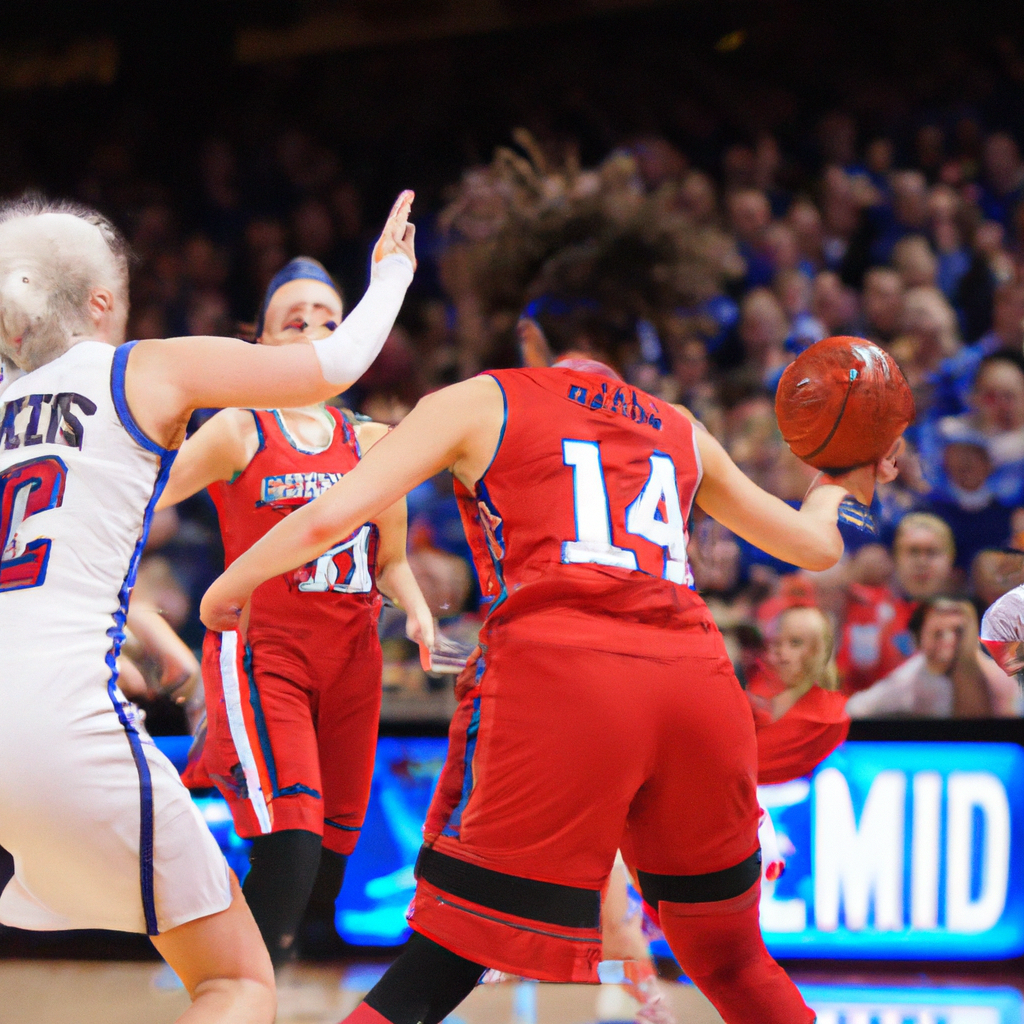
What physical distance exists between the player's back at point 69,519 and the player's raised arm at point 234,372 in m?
0.03

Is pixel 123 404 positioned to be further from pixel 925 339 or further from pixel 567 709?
pixel 925 339

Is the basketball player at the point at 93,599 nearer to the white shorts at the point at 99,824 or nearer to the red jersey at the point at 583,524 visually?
the white shorts at the point at 99,824

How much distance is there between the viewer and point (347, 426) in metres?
3.25

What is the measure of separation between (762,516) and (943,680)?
2367 millimetres

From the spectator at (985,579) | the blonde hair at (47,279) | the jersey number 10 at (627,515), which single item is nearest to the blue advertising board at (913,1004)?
the spectator at (985,579)

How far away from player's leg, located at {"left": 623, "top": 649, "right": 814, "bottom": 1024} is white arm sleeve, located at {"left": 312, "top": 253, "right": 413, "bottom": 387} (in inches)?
28.4

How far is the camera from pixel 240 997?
72.6 inches

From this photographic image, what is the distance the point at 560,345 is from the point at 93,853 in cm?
118

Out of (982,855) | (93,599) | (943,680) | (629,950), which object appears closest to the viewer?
(93,599)

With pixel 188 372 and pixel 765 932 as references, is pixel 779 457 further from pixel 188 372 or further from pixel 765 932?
pixel 188 372

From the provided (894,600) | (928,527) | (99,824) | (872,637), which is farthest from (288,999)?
(928,527)

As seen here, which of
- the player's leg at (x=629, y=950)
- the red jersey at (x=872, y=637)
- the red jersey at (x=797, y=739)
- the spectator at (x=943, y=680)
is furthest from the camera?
the red jersey at (x=872, y=637)

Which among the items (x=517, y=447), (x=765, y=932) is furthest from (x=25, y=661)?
(x=765, y=932)

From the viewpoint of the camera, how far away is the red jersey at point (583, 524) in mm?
1948
